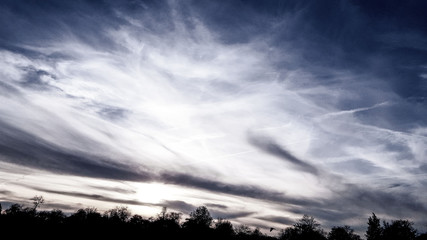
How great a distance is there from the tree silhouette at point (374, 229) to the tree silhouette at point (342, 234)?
25.4m

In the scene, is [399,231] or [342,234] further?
[342,234]

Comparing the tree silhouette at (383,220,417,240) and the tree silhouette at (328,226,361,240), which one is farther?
the tree silhouette at (328,226,361,240)

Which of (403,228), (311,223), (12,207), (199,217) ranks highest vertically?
(403,228)

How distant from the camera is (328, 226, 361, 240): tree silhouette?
10859 centimetres

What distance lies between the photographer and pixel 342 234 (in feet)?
362

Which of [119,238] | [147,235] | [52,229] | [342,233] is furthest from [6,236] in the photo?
[342,233]

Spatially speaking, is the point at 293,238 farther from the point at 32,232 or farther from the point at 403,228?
the point at 32,232

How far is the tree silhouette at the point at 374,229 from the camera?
3253 inches

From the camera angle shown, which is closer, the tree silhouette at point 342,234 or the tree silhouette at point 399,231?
the tree silhouette at point 399,231

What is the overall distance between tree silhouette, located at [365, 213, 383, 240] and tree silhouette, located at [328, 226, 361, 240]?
83.2ft

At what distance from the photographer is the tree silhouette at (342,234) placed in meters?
109

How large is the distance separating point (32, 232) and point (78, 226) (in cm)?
996

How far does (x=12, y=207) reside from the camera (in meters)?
146

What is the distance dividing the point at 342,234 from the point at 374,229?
29312 mm
